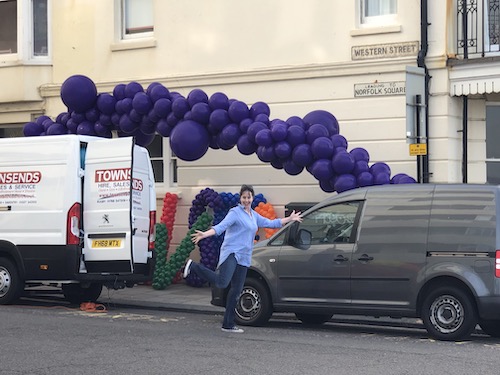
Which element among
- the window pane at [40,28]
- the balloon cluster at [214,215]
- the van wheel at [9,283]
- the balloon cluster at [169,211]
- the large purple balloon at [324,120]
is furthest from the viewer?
the window pane at [40,28]

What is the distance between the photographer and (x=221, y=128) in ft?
51.2

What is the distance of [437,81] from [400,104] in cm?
76

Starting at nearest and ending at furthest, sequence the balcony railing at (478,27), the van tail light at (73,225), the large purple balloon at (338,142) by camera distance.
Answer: the van tail light at (73,225)
the large purple balloon at (338,142)
the balcony railing at (478,27)

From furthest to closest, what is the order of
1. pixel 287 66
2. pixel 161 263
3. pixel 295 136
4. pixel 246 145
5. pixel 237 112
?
1. pixel 161 263
2. pixel 287 66
3. pixel 237 112
4. pixel 246 145
5. pixel 295 136

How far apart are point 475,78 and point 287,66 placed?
3560 millimetres

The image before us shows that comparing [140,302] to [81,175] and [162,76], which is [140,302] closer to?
[81,175]

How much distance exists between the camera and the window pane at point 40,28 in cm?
2070

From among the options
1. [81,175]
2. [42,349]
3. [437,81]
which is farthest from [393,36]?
[42,349]

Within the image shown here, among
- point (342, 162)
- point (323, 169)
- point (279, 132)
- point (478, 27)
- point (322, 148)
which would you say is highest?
point (478, 27)

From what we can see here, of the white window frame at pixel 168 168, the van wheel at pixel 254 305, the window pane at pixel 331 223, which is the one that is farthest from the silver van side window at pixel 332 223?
the white window frame at pixel 168 168

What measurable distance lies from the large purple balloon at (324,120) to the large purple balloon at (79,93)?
12.5ft

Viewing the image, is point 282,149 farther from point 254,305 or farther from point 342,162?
point 254,305

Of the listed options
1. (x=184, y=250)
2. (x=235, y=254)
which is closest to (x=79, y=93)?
(x=184, y=250)

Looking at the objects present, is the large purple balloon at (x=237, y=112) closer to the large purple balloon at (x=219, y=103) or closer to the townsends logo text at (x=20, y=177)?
the large purple balloon at (x=219, y=103)
